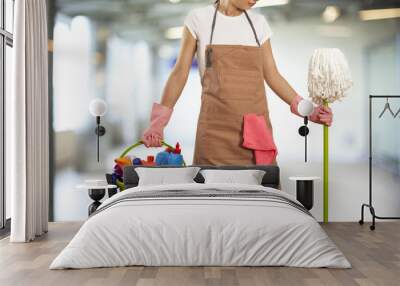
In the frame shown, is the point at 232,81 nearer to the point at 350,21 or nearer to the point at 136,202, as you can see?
the point at 350,21

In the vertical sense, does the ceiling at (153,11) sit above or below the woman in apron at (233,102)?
above

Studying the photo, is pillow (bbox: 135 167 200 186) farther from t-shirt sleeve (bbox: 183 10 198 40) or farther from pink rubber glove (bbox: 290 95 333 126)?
t-shirt sleeve (bbox: 183 10 198 40)

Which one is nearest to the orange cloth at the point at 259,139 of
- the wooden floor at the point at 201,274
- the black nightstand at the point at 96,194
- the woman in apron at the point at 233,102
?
the woman in apron at the point at 233,102

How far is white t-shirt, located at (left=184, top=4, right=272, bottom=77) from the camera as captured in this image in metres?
7.48

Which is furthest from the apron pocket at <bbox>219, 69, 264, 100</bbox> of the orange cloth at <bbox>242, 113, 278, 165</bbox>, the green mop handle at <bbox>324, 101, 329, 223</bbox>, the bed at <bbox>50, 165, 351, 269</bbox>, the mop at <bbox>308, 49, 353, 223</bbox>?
the bed at <bbox>50, 165, 351, 269</bbox>

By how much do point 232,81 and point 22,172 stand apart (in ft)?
8.54

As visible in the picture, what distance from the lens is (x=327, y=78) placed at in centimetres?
730

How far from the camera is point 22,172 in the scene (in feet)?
20.1

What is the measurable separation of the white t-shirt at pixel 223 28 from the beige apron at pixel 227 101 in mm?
60

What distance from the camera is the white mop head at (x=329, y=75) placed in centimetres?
729

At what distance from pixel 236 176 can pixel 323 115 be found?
5.02 feet

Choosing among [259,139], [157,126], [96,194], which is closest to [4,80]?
[96,194]

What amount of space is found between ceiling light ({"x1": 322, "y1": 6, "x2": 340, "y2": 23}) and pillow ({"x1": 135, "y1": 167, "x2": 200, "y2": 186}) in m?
2.47

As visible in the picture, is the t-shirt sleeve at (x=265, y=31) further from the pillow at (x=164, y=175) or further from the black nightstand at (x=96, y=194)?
the black nightstand at (x=96, y=194)
